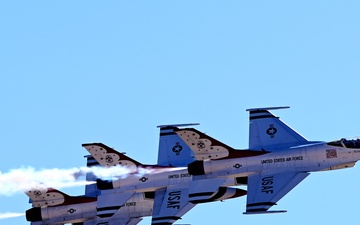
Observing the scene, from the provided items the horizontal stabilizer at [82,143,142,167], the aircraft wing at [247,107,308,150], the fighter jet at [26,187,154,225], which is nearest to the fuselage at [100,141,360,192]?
the aircraft wing at [247,107,308,150]

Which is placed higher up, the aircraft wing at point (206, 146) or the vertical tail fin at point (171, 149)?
the vertical tail fin at point (171, 149)

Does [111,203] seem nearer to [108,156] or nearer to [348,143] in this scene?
[108,156]

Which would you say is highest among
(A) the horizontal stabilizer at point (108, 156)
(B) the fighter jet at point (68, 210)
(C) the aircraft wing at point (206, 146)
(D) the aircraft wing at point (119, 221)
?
(A) the horizontal stabilizer at point (108, 156)

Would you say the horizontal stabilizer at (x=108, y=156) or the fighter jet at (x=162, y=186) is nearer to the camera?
the fighter jet at (x=162, y=186)

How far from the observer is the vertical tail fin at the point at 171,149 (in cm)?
8601

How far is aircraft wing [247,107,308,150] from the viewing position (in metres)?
80.6


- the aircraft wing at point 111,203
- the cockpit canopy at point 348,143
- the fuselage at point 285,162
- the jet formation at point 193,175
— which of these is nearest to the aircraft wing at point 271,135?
the jet formation at point 193,175

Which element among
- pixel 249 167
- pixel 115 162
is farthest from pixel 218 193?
pixel 115 162

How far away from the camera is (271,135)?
266ft

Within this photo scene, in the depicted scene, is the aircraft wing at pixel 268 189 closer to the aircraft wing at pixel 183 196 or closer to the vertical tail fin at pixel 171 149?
the aircraft wing at pixel 183 196

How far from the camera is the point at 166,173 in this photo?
272 ft

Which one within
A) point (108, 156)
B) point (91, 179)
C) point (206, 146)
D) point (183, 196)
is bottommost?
point (183, 196)

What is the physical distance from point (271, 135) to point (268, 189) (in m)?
4.03

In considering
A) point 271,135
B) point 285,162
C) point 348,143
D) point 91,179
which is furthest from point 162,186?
point 348,143
